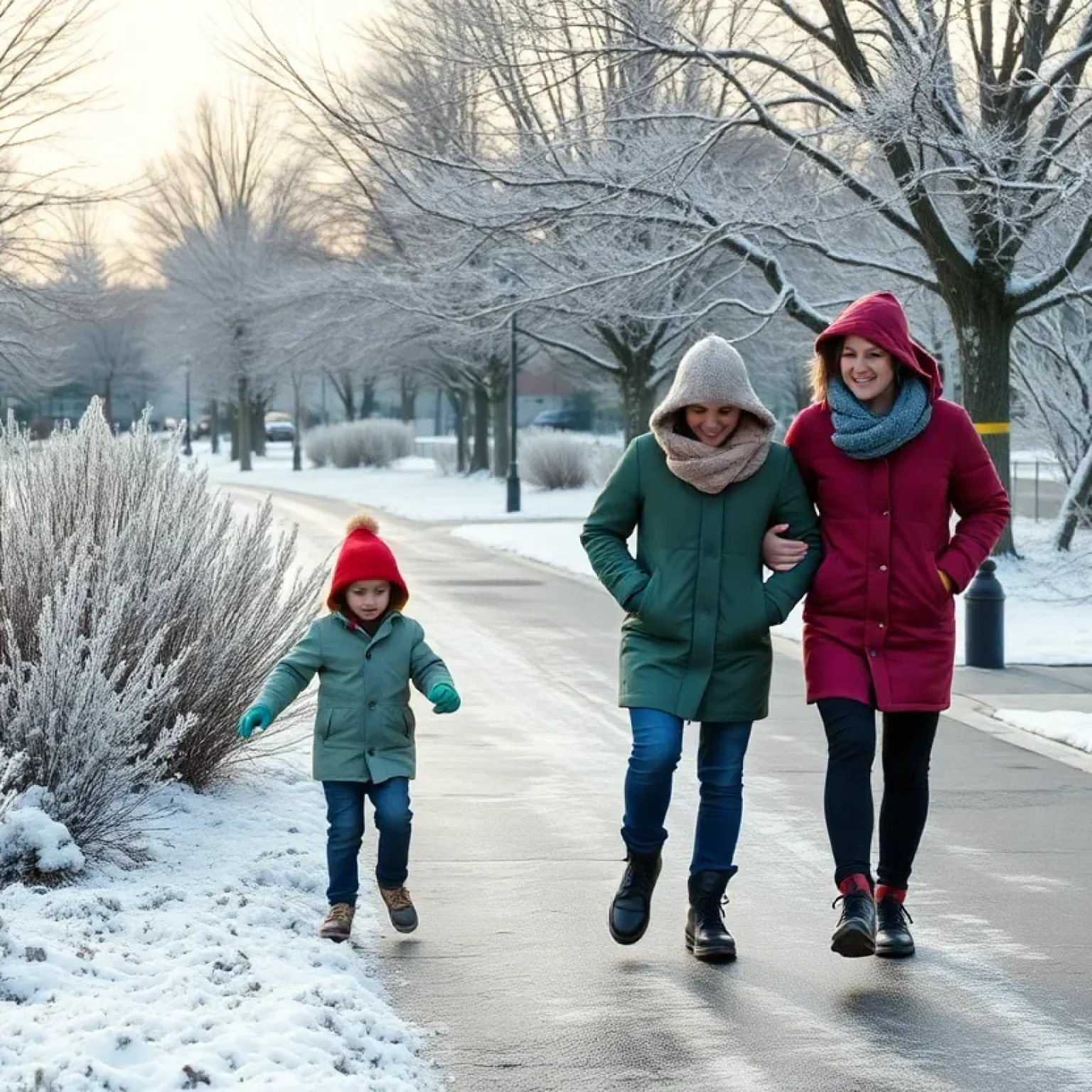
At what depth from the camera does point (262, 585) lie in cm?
817

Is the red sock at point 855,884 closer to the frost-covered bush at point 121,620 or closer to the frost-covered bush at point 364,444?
the frost-covered bush at point 121,620

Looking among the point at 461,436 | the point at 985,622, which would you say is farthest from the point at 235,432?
the point at 985,622

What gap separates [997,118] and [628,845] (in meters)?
14.8

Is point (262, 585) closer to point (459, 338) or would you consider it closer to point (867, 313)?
point (867, 313)

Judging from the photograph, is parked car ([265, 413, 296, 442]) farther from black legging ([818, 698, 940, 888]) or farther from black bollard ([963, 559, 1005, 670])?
black legging ([818, 698, 940, 888])

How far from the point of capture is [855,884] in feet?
17.8

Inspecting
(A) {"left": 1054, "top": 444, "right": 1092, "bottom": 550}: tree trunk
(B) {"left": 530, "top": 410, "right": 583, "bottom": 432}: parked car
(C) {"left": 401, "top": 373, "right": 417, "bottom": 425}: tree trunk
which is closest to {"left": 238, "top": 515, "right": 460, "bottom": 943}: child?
(A) {"left": 1054, "top": 444, "right": 1092, "bottom": 550}: tree trunk

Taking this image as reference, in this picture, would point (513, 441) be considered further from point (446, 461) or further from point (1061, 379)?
point (446, 461)

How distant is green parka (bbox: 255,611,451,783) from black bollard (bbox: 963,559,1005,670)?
7.79m

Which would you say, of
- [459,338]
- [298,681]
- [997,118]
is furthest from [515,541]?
[298,681]

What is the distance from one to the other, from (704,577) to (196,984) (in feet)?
5.68

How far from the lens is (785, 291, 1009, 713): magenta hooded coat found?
5.43 meters

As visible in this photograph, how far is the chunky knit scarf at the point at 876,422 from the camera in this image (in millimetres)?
5371

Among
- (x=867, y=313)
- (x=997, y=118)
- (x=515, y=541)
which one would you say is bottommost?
(x=515, y=541)
